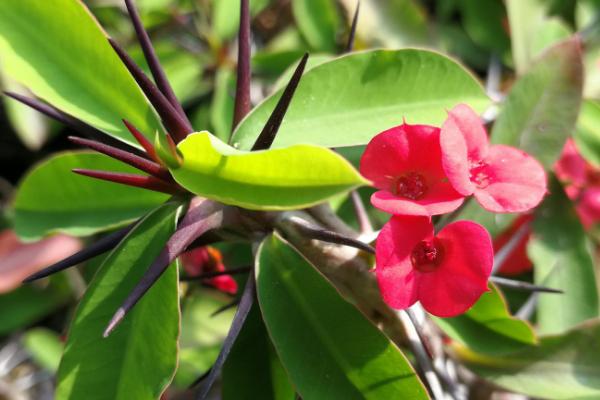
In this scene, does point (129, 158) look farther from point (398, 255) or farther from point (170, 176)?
point (398, 255)

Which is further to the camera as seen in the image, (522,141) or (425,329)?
(522,141)

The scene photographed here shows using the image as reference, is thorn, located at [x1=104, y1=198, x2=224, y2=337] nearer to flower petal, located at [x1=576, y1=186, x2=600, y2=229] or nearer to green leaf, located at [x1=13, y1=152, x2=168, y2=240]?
green leaf, located at [x1=13, y1=152, x2=168, y2=240]

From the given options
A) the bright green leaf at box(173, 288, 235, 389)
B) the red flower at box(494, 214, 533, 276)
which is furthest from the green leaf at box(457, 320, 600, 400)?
the bright green leaf at box(173, 288, 235, 389)

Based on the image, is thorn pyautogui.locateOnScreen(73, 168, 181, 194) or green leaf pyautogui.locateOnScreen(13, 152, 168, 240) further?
green leaf pyautogui.locateOnScreen(13, 152, 168, 240)

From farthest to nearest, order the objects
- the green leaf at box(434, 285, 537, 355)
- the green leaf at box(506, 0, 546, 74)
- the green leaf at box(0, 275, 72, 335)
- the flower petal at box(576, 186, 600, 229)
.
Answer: the green leaf at box(0, 275, 72, 335) < the green leaf at box(506, 0, 546, 74) < the flower petal at box(576, 186, 600, 229) < the green leaf at box(434, 285, 537, 355)

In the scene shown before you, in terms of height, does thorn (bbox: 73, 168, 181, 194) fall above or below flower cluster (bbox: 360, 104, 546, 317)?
above

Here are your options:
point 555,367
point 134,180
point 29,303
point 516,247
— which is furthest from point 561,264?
point 29,303

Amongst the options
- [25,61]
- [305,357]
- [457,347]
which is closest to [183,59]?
[25,61]

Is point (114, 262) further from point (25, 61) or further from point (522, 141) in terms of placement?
point (522, 141)
